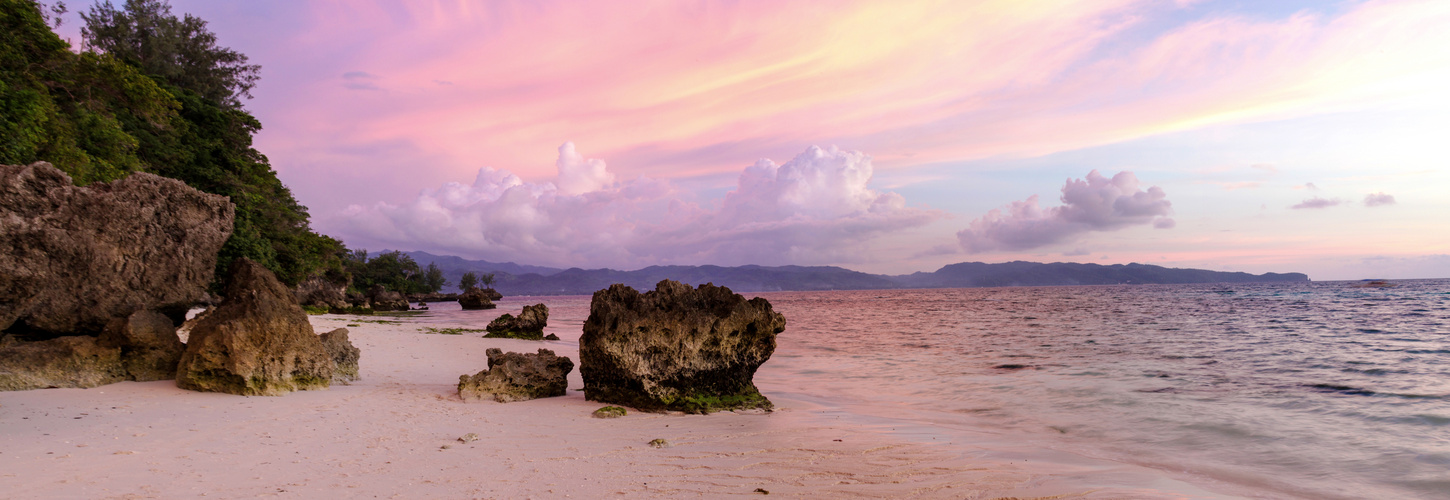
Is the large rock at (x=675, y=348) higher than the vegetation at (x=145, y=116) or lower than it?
lower

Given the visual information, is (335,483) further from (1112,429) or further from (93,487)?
(1112,429)

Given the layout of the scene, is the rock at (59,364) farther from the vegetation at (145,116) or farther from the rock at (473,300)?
the rock at (473,300)

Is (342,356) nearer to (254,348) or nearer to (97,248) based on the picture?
(254,348)

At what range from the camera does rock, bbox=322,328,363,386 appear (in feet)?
32.4

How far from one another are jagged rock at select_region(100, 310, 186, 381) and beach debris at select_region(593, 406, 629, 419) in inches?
248

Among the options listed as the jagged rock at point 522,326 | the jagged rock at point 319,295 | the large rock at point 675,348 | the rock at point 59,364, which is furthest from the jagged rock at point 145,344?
the jagged rock at point 319,295

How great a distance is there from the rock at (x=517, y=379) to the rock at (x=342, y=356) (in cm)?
193

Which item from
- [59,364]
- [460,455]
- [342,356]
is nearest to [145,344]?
[59,364]

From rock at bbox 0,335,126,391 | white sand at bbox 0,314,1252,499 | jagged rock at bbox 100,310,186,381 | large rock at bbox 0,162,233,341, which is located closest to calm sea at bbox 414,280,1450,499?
white sand at bbox 0,314,1252,499

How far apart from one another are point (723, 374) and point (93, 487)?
21.9 ft

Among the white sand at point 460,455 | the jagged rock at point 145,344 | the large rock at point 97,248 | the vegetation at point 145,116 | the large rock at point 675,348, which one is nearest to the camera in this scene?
the white sand at point 460,455

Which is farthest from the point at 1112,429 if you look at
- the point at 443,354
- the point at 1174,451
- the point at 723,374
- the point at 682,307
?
the point at 443,354

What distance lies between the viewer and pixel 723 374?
945 centimetres

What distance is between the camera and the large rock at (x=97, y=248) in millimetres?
7074
